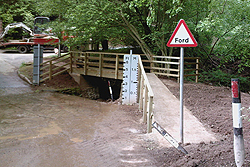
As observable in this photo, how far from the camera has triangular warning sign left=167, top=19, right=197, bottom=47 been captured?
5273 mm

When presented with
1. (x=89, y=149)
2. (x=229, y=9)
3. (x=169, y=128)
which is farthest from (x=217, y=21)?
(x=89, y=149)

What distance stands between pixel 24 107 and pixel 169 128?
5.57 m

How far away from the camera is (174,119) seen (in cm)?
716

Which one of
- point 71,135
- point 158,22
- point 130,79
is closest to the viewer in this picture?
point 71,135

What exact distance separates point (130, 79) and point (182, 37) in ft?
16.0

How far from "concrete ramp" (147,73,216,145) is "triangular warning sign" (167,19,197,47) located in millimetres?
1939

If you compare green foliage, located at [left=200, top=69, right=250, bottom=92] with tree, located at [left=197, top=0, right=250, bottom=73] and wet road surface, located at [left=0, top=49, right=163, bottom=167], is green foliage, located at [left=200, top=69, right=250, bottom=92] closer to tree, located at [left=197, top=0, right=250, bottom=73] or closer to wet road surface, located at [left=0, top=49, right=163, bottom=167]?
tree, located at [left=197, top=0, right=250, bottom=73]

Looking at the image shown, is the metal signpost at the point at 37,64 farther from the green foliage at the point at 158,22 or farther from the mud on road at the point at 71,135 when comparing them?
the mud on road at the point at 71,135

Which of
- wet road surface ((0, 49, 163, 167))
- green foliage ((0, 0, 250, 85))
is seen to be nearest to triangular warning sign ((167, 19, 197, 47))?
wet road surface ((0, 49, 163, 167))

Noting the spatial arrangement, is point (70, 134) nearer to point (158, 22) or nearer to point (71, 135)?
point (71, 135)

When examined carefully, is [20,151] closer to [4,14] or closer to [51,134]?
[51,134]

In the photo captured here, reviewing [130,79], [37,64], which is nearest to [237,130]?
[130,79]

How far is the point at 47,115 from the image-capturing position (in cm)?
861

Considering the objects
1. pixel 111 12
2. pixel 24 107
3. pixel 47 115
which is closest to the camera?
pixel 47 115
